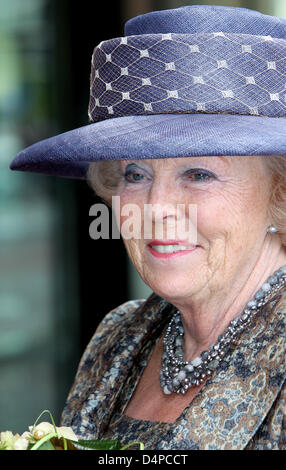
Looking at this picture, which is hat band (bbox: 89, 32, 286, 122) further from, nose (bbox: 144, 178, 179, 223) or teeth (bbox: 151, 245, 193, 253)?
teeth (bbox: 151, 245, 193, 253)

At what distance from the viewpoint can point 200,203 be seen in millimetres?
1678

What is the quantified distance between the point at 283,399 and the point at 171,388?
1.51ft

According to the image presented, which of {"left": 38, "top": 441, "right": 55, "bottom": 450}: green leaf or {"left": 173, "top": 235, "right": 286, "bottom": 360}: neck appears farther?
{"left": 173, "top": 235, "right": 286, "bottom": 360}: neck

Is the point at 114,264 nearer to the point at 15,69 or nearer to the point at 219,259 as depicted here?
the point at 15,69

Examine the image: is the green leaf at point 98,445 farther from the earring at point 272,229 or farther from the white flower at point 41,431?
the earring at point 272,229

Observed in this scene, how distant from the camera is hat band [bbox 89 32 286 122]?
1565 millimetres

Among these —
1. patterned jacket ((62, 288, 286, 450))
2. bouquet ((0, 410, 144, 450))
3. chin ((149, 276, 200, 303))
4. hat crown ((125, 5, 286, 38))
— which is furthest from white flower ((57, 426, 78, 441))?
hat crown ((125, 5, 286, 38))

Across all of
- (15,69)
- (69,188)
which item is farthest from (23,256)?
(15,69)

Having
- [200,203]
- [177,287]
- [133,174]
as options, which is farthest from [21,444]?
[133,174]

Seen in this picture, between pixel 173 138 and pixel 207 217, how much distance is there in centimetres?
27

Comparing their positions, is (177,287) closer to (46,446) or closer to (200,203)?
(200,203)

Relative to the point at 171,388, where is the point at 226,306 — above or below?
above

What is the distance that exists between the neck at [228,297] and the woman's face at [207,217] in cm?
2

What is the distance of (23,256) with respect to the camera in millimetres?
4617
